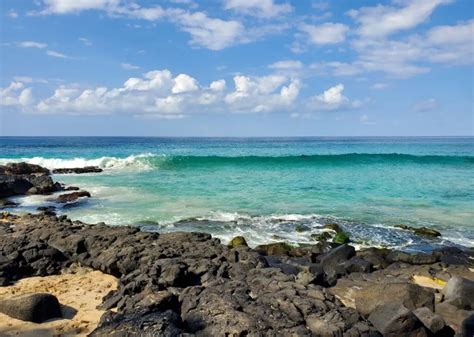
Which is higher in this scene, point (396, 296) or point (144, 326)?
point (144, 326)

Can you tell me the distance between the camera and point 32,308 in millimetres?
7105

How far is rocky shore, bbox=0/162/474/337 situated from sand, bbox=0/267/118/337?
292 millimetres

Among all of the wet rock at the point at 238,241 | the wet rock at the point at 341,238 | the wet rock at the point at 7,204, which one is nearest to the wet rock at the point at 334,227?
the wet rock at the point at 341,238

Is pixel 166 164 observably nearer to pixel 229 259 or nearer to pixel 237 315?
pixel 229 259

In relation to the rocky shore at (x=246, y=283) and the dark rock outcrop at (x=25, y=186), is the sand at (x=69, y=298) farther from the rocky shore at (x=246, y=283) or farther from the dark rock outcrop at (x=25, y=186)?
the dark rock outcrop at (x=25, y=186)

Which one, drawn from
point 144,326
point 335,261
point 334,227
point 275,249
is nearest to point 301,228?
point 334,227

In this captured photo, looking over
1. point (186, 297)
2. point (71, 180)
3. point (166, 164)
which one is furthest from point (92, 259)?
point (166, 164)

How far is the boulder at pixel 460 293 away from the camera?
7.65 m

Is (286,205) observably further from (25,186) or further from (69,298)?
(25,186)

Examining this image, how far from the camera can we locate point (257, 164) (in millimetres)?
45094

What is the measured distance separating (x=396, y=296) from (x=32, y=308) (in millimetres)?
6293

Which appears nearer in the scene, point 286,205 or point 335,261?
point 335,261

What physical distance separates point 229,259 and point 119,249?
107 inches

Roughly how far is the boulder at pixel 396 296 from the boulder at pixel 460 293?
80 cm
